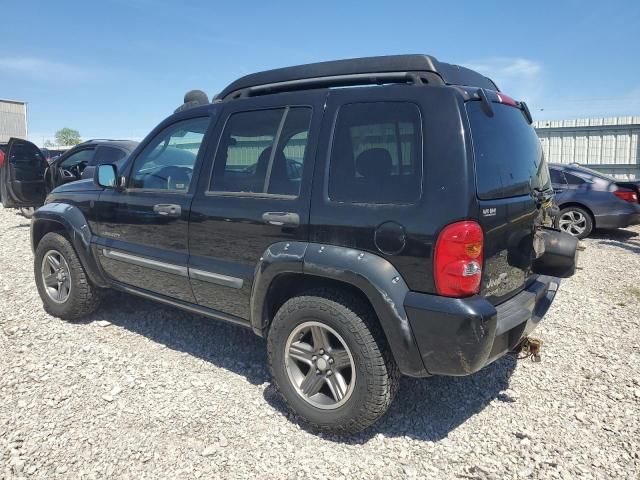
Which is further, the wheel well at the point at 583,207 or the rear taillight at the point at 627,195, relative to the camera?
the wheel well at the point at 583,207

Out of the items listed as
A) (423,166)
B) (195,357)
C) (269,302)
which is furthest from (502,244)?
(195,357)

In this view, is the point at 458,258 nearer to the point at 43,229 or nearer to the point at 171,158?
the point at 171,158

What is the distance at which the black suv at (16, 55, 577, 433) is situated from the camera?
238cm

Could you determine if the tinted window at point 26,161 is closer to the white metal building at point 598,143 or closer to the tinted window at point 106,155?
the tinted window at point 106,155

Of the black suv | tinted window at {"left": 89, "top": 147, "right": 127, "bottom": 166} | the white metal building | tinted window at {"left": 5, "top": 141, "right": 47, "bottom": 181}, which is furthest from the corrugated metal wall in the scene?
the black suv

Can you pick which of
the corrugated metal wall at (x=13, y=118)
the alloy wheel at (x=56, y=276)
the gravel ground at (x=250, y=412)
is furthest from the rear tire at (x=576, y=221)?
the corrugated metal wall at (x=13, y=118)

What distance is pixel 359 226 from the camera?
2.55 metres

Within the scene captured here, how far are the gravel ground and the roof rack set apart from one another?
2.03m

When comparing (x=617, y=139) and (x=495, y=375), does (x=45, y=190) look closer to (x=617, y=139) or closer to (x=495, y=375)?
(x=495, y=375)

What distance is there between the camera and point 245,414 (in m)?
3.04

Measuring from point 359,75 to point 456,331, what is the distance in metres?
1.56

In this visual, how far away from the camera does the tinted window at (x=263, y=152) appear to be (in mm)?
2936

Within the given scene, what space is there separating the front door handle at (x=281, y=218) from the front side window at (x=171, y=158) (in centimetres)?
85

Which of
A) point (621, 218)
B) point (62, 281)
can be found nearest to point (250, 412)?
point (62, 281)
